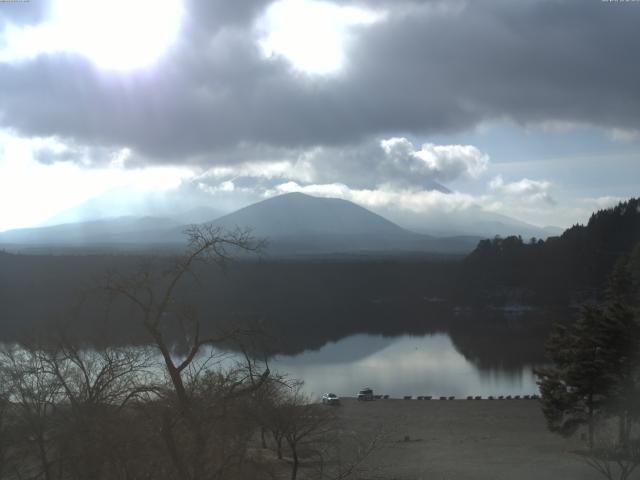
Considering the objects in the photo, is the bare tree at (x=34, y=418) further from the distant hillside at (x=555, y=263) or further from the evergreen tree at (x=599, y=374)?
the distant hillside at (x=555, y=263)

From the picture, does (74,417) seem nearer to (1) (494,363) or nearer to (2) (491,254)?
(1) (494,363)

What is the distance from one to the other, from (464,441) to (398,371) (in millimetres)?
11984

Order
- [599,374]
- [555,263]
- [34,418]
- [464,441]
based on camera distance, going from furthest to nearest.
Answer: [555,263]
[464,441]
[599,374]
[34,418]

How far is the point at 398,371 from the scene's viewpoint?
2605cm

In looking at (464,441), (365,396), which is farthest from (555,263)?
(464,441)

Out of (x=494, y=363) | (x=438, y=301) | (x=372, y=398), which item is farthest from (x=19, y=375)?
(x=438, y=301)

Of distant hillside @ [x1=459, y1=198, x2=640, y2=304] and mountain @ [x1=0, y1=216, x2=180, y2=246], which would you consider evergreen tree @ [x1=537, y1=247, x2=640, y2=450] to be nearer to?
distant hillside @ [x1=459, y1=198, x2=640, y2=304]

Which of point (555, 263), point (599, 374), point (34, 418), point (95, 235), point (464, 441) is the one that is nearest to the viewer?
point (34, 418)

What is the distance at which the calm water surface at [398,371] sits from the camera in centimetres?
2230

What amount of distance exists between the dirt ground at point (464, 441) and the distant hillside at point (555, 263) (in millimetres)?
32497

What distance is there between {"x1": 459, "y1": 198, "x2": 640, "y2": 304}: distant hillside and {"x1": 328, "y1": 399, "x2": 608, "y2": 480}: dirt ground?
32.5 meters

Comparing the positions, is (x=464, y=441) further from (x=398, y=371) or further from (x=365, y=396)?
(x=398, y=371)

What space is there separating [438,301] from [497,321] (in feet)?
41.6

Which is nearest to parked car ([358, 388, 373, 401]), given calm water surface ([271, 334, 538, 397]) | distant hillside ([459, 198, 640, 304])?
calm water surface ([271, 334, 538, 397])
